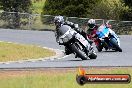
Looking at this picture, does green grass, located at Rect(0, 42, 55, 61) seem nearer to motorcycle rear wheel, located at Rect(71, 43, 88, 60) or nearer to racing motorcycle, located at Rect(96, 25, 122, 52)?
racing motorcycle, located at Rect(96, 25, 122, 52)

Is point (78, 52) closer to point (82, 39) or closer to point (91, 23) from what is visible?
point (82, 39)

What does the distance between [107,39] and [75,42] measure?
4316 mm

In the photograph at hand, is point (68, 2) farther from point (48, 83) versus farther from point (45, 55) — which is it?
point (48, 83)

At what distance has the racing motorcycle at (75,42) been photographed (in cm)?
1792

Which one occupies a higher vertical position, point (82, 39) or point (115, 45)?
point (82, 39)

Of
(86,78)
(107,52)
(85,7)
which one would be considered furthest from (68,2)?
(86,78)

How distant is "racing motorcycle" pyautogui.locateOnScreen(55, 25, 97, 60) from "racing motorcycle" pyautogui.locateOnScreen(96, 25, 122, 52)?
12.1 ft

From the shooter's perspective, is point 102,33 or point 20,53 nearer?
point 20,53

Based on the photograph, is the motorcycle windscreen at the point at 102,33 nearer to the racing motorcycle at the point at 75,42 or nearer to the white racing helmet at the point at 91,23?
the white racing helmet at the point at 91,23

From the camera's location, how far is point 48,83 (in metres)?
10.3

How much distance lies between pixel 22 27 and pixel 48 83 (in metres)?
28.0

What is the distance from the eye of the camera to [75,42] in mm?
18328

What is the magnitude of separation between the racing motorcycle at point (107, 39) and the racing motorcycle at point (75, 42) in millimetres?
3698

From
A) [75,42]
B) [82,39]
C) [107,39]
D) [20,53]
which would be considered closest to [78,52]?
[75,42]
